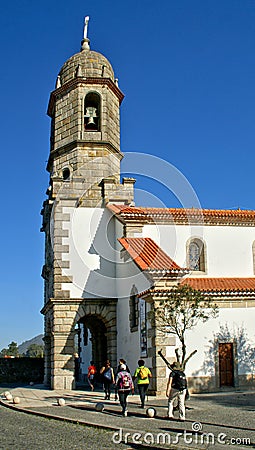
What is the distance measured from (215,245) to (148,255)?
15.8ft

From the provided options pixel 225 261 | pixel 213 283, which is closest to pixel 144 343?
pixel 213 283

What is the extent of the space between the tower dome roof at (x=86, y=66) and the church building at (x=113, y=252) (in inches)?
2.2

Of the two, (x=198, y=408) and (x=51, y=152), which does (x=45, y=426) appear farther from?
(x=51, y=152)

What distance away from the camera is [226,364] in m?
20.5

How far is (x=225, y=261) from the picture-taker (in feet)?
80.7

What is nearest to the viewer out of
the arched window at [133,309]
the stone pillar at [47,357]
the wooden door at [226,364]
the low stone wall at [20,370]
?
the wooden door at [226,364]

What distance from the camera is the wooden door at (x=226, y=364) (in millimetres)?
20344

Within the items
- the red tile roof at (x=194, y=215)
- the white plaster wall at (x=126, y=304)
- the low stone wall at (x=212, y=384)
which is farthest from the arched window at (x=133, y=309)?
the red tile roof at (x=194, y=215)

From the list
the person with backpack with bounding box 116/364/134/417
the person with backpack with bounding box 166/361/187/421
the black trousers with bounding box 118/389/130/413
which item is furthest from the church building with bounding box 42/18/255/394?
the person with backpack with bounding box 166/361/187/421

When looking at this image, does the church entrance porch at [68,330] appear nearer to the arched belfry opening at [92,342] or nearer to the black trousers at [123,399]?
the arched belfry opening at [92,342]

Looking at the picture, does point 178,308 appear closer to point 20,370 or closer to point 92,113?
point 92,113

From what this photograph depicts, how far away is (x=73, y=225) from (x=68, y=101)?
6.46 meters

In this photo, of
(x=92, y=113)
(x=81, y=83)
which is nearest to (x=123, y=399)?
(x=92, y=113)

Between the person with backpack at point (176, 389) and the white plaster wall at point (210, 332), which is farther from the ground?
the white plaster wall at point (210, 332)
